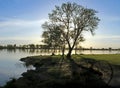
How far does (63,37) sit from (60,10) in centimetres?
745

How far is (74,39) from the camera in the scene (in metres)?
77.5

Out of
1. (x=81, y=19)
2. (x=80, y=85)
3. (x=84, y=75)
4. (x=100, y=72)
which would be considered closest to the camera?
(x=80, y=85)

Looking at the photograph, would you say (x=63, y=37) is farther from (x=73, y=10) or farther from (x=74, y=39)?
(x=73, y=10)

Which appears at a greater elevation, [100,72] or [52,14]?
[52,14]

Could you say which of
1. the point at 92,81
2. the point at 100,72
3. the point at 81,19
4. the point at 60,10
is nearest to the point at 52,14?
the point at 60,10

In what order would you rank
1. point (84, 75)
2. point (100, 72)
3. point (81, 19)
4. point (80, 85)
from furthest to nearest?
point (81, 19)
point (100, 72)
point (84, 75)
point (80, 85)

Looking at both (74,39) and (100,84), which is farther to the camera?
(74,39)

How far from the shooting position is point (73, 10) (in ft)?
253

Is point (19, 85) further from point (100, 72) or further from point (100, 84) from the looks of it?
point (100, 72)

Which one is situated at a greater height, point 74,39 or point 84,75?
point 74,39

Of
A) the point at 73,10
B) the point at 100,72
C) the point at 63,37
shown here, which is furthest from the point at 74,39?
the point at 100,72

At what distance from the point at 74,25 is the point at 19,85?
179 ft

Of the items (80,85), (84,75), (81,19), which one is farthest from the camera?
(81,19)

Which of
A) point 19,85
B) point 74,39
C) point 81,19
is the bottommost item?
point 19,85
